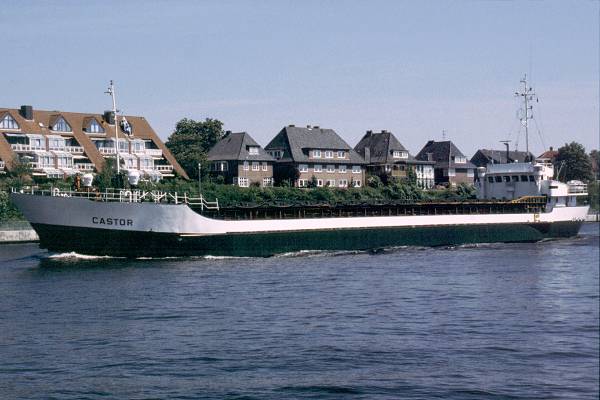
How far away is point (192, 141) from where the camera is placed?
126m

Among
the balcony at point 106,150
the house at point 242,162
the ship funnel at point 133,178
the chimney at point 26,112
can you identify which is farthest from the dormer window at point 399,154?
the ship funnel at point 133,178

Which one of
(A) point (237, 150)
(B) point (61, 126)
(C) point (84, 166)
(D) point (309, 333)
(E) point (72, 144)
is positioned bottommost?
(D) point (309, 333)

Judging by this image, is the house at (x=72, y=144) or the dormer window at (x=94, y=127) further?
the dormer window at (x=94, y=127)

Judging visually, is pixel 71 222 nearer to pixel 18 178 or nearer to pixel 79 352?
pixel 79 352

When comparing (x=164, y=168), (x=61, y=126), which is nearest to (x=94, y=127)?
(x=61, y=126)

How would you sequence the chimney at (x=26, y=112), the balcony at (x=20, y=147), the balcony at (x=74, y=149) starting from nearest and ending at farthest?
the balcony at (x=20, y=147), the balcony at (x=74, y=149), the chimney at (x=26, y=112)

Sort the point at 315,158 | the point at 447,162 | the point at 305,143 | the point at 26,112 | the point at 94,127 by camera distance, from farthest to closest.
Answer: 1. the point at 447,162
2. the point at 305,143
3. the point at 315,158
4. the point at 94,127
5. the point at 26,112

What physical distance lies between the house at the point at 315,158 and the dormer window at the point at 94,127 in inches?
1081

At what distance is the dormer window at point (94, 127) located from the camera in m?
107

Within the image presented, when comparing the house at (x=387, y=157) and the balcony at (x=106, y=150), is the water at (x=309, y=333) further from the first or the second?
the house at (x=387, y=157)

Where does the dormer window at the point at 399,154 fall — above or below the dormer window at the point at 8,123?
below

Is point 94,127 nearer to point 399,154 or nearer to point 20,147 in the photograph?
point 20,147

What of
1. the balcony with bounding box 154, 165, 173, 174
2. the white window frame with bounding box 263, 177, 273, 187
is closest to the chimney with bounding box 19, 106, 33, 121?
the balcony with bounding box 154, 165, 173, 174

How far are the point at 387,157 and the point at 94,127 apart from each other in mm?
48179
